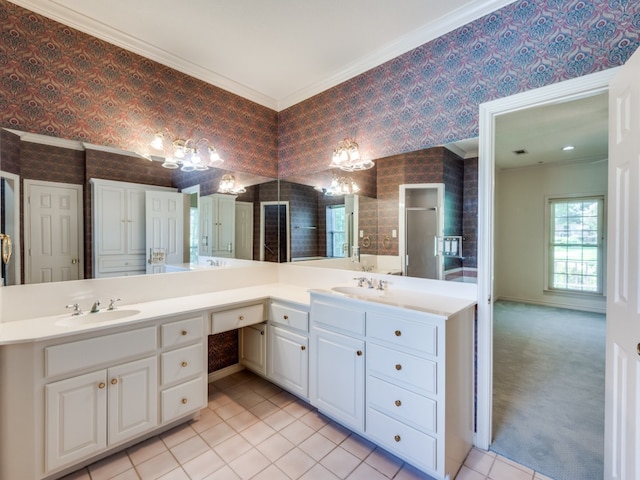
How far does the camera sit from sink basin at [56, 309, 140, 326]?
1.78 m

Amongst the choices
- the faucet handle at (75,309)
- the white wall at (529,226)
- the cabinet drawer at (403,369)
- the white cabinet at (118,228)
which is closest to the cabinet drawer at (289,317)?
the cabinet drawer at (403,369)

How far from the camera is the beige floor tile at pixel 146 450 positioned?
1.79 meters

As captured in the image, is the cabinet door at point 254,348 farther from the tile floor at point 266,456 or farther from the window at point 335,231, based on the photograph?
the window at point 335,231

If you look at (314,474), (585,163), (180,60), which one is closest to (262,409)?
(314,474)

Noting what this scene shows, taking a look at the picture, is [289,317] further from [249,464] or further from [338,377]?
[249,464]

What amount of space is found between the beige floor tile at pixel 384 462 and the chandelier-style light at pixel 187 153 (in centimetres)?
250

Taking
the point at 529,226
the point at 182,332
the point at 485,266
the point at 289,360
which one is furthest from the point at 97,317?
the point at 529,226

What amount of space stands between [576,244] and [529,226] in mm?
746

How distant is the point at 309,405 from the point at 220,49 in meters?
2.88

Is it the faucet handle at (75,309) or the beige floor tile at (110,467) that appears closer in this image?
the beige floor tile at (110,467)

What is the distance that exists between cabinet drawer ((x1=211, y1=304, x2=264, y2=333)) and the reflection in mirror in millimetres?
743

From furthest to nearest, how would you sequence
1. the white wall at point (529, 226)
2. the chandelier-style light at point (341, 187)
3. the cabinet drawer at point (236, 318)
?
the white wall at point (529, 226)
the chandelier-style light at point (341, 187)
the cabinet drawer at point (236, 318)

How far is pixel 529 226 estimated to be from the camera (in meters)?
5.54

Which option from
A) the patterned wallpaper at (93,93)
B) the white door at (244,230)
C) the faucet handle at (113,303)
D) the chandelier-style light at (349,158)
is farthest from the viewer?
the white door at (244,230)
